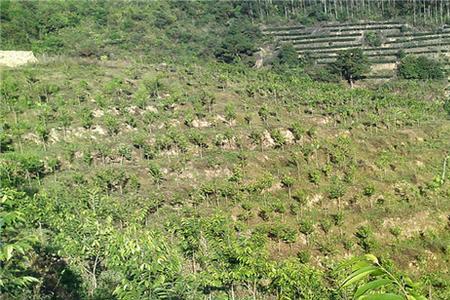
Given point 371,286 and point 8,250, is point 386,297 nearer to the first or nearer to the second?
point 371,286

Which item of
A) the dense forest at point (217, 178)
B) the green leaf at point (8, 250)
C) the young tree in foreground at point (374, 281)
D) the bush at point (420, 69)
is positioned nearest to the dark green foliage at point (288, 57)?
the dense forest at point (217, 178)

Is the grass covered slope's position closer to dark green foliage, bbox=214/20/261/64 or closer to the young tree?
the young tree

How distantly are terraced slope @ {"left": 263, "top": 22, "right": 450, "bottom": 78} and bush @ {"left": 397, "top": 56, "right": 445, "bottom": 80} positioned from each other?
206 centimetres

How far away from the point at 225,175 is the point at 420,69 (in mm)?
39223

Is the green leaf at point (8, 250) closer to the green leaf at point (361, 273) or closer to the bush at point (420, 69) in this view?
the green leaf at point (361, 273)

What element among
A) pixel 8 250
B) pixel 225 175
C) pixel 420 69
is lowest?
pixel 420 69

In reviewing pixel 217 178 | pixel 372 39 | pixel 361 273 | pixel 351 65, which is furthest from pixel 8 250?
pixel 372 39

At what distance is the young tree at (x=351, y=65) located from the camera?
57.2 metres

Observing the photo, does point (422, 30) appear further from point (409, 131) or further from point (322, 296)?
point (322, 296)

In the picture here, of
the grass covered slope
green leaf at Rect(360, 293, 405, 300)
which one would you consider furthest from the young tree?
green leaf at Rect(360, 293, 405, 300)

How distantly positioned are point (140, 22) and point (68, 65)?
95.5 feet

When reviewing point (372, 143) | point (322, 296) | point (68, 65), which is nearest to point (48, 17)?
point (68, 65)

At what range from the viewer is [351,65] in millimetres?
57125

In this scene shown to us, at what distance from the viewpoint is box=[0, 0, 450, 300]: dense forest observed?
12906 millimetres
